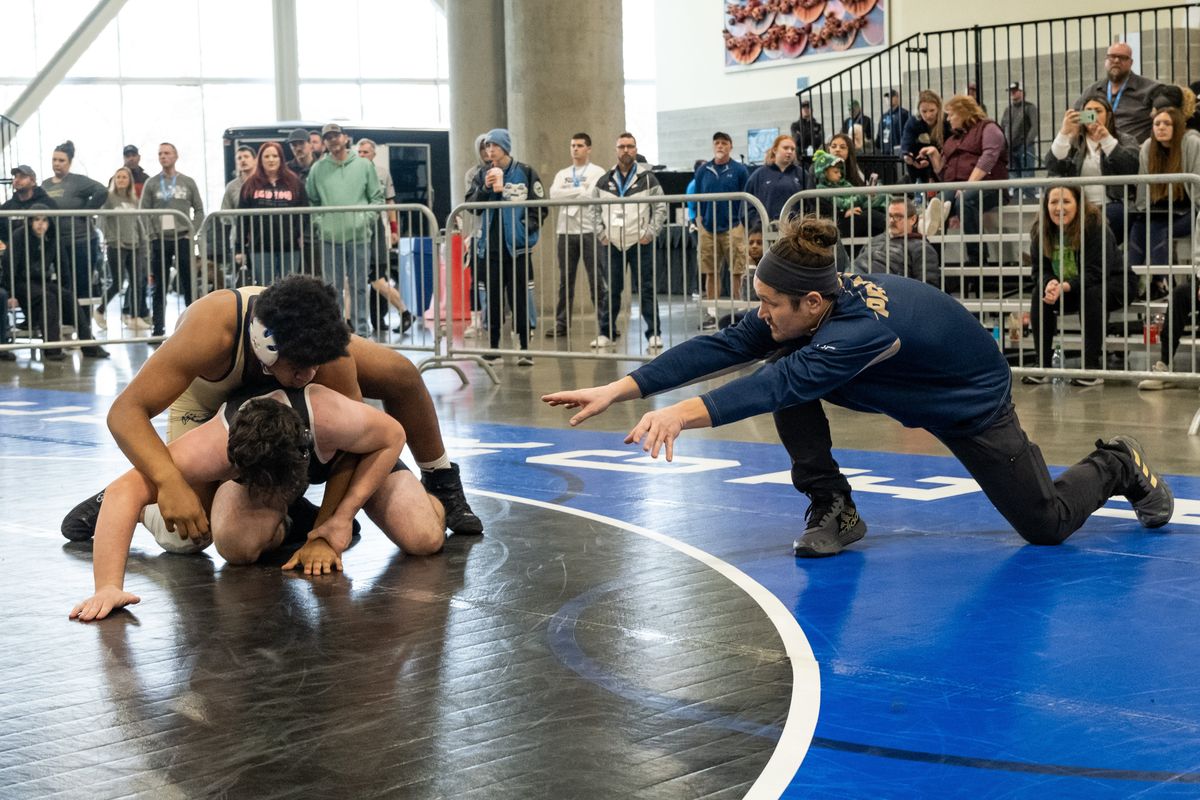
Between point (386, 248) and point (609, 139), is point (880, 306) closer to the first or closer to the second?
point (386, 248)

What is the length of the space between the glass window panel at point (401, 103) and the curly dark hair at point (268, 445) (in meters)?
28.4

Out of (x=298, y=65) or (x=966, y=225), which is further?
(x=298, y=65)

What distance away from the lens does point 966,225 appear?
42.4 feet

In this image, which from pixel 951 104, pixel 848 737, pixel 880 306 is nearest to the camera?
pixel 848 737

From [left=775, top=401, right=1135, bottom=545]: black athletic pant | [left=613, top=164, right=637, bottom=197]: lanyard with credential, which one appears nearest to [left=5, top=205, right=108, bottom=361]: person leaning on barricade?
[left=613, top=164, right=637, bottom=197]: lanyard with credential

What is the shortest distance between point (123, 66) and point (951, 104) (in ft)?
71.1

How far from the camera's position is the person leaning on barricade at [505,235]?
12227 millimetres

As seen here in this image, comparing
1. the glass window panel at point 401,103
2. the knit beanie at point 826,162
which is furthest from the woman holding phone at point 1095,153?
the glass window panel at point 401,103

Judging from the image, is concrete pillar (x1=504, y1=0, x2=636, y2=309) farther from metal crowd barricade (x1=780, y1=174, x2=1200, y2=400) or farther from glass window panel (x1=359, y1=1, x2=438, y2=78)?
glass window panel (x1=359, y1=1, x2=438, y2=78)

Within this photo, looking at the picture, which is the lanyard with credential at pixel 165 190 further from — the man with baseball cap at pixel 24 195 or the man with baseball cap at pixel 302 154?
the man with baseball cap at pixel 302 154

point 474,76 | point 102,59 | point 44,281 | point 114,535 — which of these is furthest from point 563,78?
point 102,59

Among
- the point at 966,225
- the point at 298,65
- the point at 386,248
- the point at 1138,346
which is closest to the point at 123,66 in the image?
the point at 298,65

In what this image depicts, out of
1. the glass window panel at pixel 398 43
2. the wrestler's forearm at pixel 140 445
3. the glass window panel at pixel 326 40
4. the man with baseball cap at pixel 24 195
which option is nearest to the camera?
the wrestler's forearm at pixel 140 445

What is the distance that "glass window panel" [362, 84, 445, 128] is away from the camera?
32812mm
